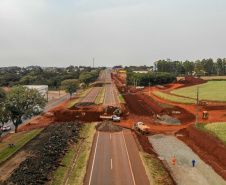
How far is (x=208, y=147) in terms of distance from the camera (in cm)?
2992

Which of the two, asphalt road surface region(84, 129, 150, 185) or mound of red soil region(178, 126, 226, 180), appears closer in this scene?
asphalt road surface region(84, 129, 150, 185)

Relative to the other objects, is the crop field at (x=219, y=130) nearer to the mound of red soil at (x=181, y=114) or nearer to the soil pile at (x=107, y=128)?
the mound of red soil at (x=181, y=114)

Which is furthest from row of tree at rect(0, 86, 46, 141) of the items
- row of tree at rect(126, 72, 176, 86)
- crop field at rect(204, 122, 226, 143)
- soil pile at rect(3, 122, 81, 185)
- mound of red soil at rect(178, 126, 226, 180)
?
row of tree at rect(126, 72, 176, 86)

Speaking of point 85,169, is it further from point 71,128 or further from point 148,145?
point 71,128

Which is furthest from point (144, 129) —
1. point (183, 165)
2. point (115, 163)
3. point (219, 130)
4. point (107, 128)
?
point (115, 163)

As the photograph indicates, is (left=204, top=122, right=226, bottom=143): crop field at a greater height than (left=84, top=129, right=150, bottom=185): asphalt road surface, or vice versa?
(left=204, top=122, right=226, bottom=143): crop field

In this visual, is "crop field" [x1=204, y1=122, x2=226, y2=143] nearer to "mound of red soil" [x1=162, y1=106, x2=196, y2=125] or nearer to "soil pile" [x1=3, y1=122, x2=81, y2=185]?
"mound of red soil" [x1=162, y1=106, x2=196, y2=125]

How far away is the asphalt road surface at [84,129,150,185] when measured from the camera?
21.8m

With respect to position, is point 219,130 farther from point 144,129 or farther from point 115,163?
point 115,163

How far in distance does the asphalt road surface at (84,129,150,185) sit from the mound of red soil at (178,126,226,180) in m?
10.0

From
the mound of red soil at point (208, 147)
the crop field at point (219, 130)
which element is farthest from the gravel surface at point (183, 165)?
the crop field at point (219, 130)

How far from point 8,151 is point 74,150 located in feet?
35.6

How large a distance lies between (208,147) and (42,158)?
1035 inches

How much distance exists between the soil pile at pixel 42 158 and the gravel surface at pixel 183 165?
618 inches
